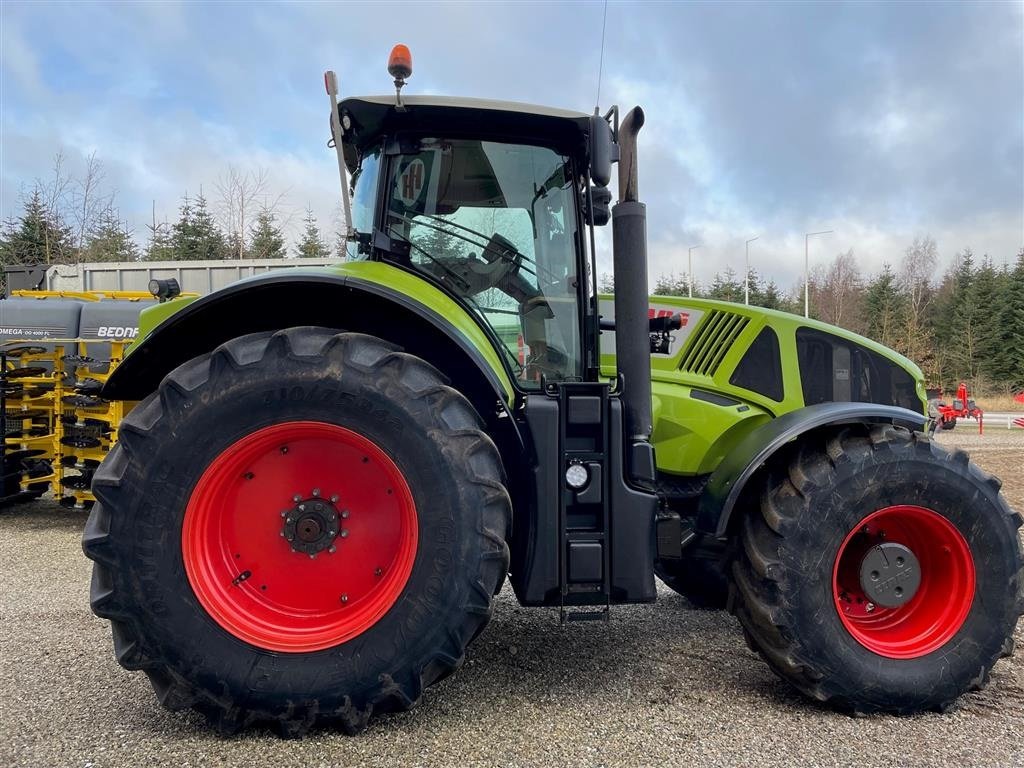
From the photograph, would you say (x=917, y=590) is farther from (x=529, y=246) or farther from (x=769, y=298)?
(x=769, y=298)

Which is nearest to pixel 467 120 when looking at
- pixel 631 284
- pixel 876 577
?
pixel 631 284

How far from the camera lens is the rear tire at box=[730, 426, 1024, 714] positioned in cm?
273

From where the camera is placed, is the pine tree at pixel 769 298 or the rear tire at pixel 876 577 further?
the pine tree at pixel 769 298

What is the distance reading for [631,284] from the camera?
9.70 feet

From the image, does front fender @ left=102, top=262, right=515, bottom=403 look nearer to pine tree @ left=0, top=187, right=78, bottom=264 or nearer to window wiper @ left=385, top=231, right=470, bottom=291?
window wiper @ left=385, top=231, right=470, bottom=291

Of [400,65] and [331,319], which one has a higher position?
[400,65]

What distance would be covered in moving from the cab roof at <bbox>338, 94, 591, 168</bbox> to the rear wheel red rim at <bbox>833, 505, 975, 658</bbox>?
1.98m

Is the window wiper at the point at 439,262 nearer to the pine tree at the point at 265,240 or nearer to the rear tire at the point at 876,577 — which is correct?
the rear tire at the point at 876,577

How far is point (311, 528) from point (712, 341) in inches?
84.4

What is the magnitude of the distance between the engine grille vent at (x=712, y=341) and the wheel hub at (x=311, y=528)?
1928mm

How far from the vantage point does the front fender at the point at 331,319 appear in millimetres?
2574

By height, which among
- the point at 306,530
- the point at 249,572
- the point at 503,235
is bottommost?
the point at 249,572

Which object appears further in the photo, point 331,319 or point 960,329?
point 960,329

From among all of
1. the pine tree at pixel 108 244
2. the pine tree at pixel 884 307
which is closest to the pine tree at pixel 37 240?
the pine tree at pixel 108 244
